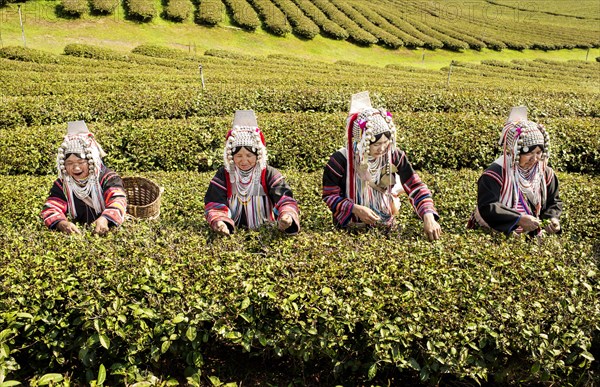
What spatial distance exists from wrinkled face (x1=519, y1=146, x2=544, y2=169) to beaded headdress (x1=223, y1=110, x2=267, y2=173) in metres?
2.38

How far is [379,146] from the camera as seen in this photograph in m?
4.16

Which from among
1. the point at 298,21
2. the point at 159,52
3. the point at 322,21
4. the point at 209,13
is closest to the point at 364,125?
the point at 159,52

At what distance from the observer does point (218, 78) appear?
687 inches

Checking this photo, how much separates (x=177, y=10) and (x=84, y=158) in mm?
31783

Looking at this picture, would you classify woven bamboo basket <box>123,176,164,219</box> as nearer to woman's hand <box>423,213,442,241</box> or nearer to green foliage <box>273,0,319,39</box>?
woman's hand <box>423,213,442,241</box>

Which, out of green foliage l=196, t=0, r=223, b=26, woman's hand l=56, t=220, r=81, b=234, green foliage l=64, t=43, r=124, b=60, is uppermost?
green foliage l=196, t=0, r=223, b=26

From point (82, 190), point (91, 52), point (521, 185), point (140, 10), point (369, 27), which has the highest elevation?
point (369, 27)

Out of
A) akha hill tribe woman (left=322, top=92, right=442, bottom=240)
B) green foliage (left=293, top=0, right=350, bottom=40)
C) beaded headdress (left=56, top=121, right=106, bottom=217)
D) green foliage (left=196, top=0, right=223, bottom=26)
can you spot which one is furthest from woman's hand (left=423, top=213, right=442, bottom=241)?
green foliage (left=293, top=0, right=350, bottom=40)

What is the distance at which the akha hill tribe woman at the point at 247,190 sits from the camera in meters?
4.23

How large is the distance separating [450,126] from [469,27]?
41.8 meters

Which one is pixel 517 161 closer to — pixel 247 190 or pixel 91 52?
pixel 247 190

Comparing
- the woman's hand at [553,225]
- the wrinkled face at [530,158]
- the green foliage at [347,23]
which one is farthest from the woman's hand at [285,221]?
the green foliage at [347,23]

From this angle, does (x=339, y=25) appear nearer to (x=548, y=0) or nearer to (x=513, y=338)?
(x=513, y=338)

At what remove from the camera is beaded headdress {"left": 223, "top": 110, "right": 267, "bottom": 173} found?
13.8 feet
